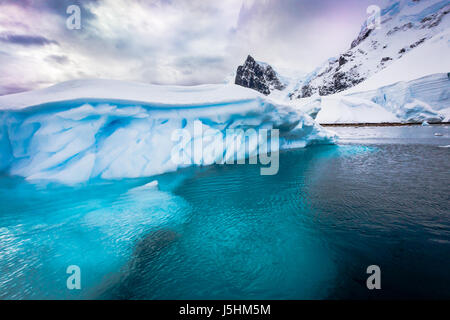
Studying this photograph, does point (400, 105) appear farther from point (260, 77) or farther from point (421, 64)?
point (260, 77)

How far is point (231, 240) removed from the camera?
2.78 meters

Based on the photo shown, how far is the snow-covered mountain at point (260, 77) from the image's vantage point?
399ft

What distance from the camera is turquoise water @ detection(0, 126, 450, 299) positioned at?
198 cm

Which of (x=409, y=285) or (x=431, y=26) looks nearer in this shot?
(x=409, y=285)

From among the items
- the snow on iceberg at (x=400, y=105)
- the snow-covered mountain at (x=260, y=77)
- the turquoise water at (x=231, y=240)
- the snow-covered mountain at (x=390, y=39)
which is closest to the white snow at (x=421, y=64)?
the snow on iceberg at (x=400, y=105)

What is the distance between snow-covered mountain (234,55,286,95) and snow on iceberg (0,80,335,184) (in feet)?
398

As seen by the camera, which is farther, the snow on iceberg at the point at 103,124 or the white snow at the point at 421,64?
the white snow at the point at 421,64

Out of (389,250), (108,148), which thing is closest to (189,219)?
(389,250)

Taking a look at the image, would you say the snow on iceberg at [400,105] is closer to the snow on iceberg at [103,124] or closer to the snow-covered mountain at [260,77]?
the snow on iceberg at [103,124]

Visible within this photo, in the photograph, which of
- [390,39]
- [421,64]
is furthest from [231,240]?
[390,39]

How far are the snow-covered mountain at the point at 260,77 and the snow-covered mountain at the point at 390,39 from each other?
3211 centimetres

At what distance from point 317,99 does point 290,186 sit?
12.7 meters
